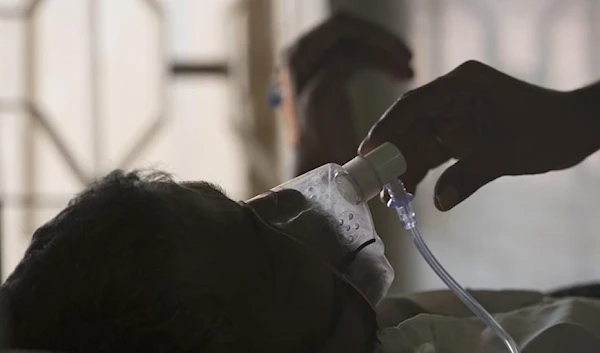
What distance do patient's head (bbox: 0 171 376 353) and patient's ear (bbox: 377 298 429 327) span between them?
23 mm

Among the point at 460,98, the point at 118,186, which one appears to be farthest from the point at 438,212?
the point at 118,186

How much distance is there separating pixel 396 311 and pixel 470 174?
151 millimetres

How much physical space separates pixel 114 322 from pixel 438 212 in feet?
1.43

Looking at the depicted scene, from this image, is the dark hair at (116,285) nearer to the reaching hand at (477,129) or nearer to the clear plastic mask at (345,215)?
the clear plastic mask at (345,215)

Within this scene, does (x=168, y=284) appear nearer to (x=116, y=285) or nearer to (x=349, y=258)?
(x=116, y=285)

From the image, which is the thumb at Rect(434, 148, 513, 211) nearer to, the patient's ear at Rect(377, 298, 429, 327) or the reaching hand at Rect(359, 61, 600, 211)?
the reaching hand at Rect(359, 61, 600, 211)

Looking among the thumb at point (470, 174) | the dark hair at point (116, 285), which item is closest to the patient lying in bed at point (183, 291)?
the dark hair at point (116, 285)

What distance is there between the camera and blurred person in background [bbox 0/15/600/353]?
24.5 inches

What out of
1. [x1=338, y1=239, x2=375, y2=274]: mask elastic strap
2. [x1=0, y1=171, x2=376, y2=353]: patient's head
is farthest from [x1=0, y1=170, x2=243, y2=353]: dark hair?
[x1=338, y1=239, x2=375, y2=274]: mask elastic strap

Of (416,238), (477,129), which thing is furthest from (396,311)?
(477,129)

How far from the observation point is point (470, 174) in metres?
0.83

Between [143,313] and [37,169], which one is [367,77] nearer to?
[143,313]

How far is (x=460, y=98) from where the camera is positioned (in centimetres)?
84

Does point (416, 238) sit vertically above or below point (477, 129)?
below
